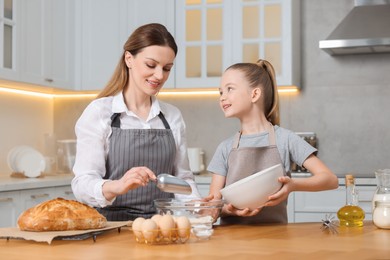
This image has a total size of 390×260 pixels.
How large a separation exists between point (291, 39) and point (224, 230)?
2.54 meters

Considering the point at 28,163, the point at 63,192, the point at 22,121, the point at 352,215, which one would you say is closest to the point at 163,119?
the point at 352,215

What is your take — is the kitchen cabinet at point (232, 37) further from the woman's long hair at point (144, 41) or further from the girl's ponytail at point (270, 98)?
the woman's long hair at point (144, 41)

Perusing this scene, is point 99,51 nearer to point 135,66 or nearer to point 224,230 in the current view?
point 135,66

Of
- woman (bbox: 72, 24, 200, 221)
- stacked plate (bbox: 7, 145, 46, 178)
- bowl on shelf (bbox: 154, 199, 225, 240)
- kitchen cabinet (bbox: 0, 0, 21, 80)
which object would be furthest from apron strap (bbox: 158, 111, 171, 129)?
stacked plate (bbox: 7, 145, 46, 178)

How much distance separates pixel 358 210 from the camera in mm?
2109

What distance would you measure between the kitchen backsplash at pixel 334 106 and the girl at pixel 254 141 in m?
2.15

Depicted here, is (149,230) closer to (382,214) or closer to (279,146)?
(382,214)

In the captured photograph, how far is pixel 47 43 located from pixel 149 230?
Result: 117 inches

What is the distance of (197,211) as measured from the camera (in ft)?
6.08

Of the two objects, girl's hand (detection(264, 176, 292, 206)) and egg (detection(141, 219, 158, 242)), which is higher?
girl's hand (detection(264, 176, 292, 206))

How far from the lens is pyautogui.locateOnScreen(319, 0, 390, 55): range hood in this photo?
4.20 metres

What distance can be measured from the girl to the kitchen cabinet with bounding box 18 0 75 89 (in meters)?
2.03

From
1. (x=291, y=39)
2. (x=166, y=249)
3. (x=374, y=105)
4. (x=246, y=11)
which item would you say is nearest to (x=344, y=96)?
(x=374, y=105)

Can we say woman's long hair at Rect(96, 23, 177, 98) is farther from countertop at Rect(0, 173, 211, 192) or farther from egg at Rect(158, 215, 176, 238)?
countertop at Rect(0, 173, 211, 192)
